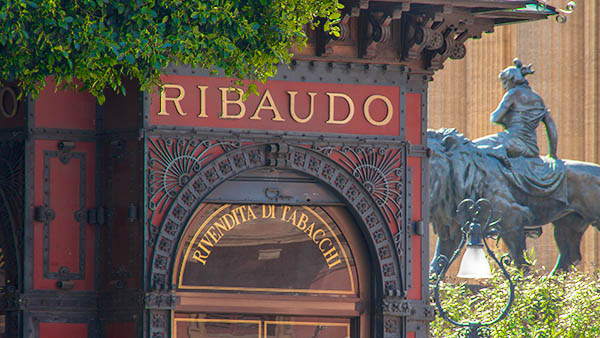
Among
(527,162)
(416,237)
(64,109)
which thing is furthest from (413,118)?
(527,162)

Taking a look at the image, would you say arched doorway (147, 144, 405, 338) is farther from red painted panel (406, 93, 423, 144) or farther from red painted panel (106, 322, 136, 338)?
red painted panel (406, 93, 423, 144)

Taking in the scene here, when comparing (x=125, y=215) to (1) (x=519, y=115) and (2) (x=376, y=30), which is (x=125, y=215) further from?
(1) (x=519, y=115)

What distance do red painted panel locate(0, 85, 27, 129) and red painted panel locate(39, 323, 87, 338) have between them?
Result: 1.92 m

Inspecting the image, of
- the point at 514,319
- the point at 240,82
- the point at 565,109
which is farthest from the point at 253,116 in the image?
the point at 565,109

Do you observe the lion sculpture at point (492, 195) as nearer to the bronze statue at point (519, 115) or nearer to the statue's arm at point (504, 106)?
the bronze statue at point (519, 115)

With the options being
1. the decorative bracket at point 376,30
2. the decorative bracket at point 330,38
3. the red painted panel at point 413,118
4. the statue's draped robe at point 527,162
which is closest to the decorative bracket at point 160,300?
the decorative bracket at point 330,38

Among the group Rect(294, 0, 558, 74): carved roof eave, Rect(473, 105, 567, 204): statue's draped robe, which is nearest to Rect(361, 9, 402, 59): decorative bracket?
Rect(294, 0, 558, 74): carved roof eave

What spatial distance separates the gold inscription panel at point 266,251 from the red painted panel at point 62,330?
1.02m

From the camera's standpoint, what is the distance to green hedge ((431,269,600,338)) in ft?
91.4

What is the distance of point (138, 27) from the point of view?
15375 mm

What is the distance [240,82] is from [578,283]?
13876mm

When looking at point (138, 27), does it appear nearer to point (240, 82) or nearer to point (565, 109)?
Answer: point (240, 82)

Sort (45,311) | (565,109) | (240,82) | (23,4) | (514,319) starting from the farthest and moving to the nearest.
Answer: (565,109), (514,319), (45,311), (240,82), (23,4)

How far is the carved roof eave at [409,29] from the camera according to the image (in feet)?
58.6
